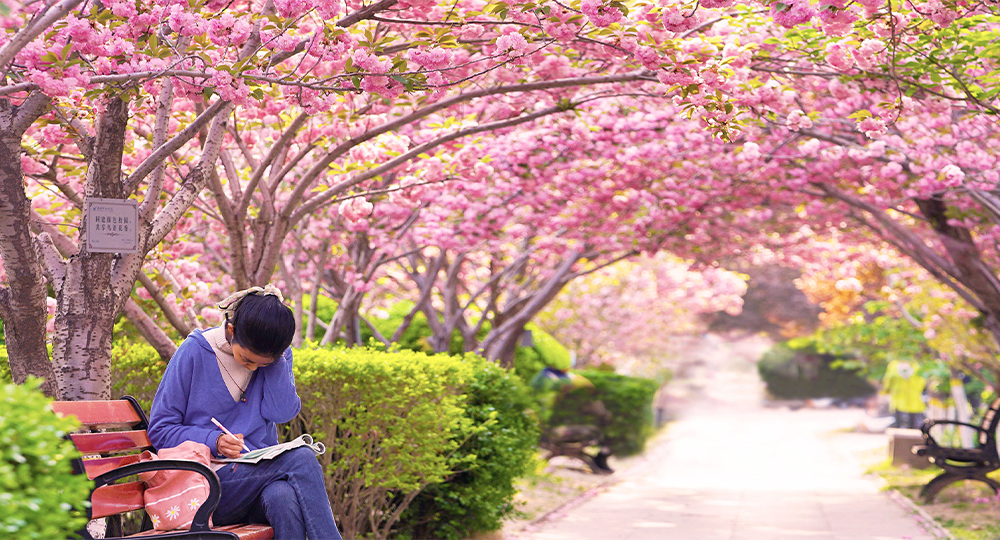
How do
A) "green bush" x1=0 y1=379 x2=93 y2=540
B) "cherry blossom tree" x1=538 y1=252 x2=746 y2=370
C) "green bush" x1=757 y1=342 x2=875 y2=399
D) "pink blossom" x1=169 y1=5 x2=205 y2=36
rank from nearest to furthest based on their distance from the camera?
"green bush" x1=0 y1=379 x2=93 y2=540 < "pink blossom" x1=169 y1=5 x2=205 y2=36 < "cherry blossom tree" x1=538 y1=252 x2=746 y2=370 < "green bush" x1=757 y1=342 x2=875 y2=399

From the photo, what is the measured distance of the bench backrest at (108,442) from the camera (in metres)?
2.95

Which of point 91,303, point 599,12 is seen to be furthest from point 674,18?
point 91,303

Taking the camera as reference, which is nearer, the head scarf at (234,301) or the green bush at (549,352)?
the head scarf at (234,301)

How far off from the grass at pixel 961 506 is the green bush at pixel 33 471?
7419 millimetres

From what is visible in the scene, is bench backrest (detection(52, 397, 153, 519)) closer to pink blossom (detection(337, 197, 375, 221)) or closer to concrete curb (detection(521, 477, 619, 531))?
pink blossom (detection(337, 197, 375, 221))

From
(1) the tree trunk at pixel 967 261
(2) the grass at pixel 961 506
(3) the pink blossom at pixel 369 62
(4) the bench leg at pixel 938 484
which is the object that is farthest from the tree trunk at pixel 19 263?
(4) the bench leg at pixel 938 484

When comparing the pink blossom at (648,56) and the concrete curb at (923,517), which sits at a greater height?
the pink blossom at (648,56)

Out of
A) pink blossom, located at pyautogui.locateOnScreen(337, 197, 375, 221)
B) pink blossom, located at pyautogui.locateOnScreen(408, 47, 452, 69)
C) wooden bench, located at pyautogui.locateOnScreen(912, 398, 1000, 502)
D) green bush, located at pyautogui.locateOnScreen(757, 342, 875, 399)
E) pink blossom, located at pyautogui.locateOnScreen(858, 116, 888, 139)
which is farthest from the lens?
green bush, located at pyautogui.locateOnScreen(757, 342, 875, 399)

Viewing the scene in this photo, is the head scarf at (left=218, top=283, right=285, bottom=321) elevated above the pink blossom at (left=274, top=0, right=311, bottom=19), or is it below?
below

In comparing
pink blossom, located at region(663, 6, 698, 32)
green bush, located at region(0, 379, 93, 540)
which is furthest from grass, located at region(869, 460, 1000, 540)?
green bush, located at region(0, 379, 93, 540)

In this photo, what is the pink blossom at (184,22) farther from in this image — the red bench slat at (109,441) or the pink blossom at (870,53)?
the pink blossom at (870,53)

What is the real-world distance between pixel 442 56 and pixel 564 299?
17.0 metres

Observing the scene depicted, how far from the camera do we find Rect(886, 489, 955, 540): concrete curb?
764 centimetres

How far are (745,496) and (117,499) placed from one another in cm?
821
